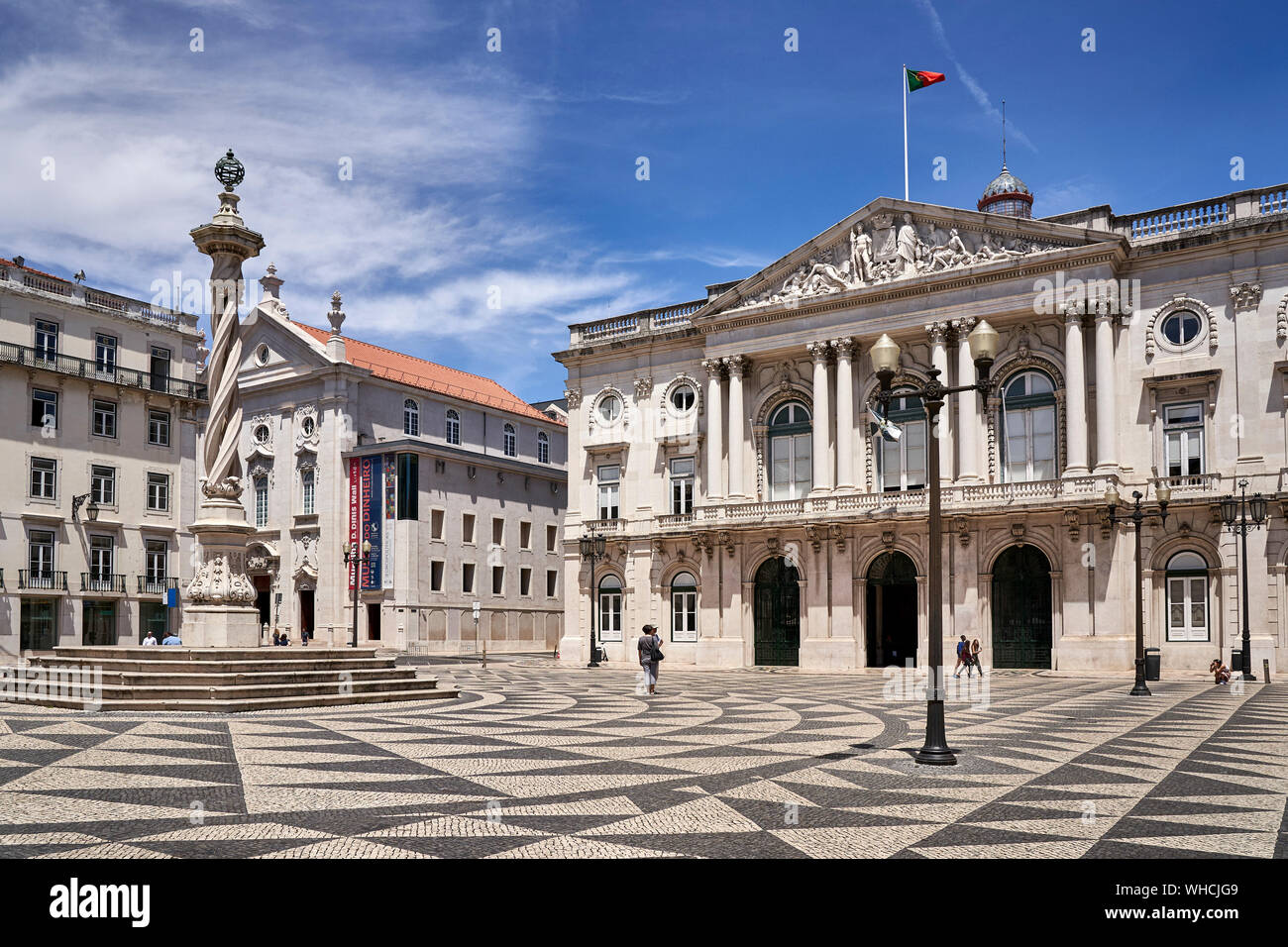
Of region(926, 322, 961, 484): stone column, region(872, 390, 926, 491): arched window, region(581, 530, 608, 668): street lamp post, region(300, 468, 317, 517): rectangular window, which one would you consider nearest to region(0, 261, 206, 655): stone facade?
region(300, 468, 317, 517): rectangular window

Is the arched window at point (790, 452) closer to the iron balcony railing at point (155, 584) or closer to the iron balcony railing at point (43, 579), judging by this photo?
the iron balcony railing at point (155, 584)

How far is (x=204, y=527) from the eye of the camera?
73.3 feet

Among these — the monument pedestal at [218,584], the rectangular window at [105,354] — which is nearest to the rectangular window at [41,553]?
the rectangular window at [105,354]

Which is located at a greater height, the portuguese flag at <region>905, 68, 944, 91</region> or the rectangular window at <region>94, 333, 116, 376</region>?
the portuguese flag at <region>905, 68, 944, 91</region>

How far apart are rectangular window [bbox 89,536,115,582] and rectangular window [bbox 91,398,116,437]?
4690mm

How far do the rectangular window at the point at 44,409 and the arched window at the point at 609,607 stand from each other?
24.5 metres

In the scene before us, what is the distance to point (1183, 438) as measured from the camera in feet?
125

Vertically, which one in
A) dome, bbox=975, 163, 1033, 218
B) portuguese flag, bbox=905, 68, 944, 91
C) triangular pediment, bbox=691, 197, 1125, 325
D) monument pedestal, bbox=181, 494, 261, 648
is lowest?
monument pedestal, bbox=181, 494, 261, 648

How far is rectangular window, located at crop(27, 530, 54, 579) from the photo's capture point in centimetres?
4538

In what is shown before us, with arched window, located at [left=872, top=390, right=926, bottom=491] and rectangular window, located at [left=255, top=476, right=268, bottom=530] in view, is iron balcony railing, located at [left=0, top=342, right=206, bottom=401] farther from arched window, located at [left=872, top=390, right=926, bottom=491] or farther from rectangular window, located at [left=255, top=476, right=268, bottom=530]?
arched window, located at [left=872, top=390, right=926, bottom=491]

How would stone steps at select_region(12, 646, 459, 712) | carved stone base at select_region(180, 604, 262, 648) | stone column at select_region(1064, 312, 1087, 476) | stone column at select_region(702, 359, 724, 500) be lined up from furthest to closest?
stone column at select_region(702, 359, 724, 500) < stone column at select_region(1064, 312, 1087, 476) < carved stone base at select_region(180, 604, 262, 648) < stone steps at select_region(12, 646, 459, 712)

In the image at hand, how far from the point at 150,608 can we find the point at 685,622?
23.9 m
